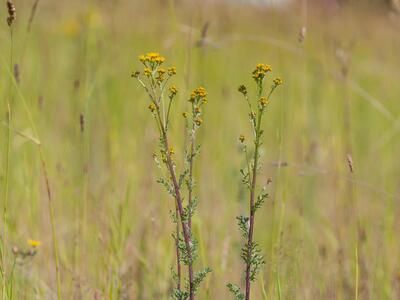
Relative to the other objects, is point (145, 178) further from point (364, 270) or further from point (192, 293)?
point (192, 293)

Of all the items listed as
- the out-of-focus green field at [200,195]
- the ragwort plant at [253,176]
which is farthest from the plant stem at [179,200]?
the out-of-focus green field at [200,195]

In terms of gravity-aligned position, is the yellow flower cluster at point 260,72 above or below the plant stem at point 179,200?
above

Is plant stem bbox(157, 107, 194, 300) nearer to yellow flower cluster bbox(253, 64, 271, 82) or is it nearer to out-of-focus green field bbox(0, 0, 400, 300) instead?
yellow flower cluster bbox(253, 64, 271, 82)

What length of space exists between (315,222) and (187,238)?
1405mm

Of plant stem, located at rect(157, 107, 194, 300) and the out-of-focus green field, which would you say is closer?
plant stem, located at rect(157, 107, 194, 300)

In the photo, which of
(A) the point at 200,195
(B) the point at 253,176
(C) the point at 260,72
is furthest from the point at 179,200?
(A) the point at 200,195

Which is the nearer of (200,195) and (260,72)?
(260,72)

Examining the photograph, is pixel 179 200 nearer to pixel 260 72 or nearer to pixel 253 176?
pixel 253 176

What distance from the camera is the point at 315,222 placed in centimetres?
249

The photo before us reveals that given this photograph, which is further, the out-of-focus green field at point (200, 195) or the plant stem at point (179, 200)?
the out-of-focus green field at point (200, 195)

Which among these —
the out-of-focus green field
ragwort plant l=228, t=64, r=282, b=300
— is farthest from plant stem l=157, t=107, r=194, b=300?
the out-of-focus green field

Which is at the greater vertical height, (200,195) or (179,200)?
(200,195)

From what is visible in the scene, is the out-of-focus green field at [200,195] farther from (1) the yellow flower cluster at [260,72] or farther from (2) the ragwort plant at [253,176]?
(1) the yellow flower cluster at [260,72]

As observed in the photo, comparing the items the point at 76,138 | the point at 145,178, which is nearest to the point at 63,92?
the point at 76,138
